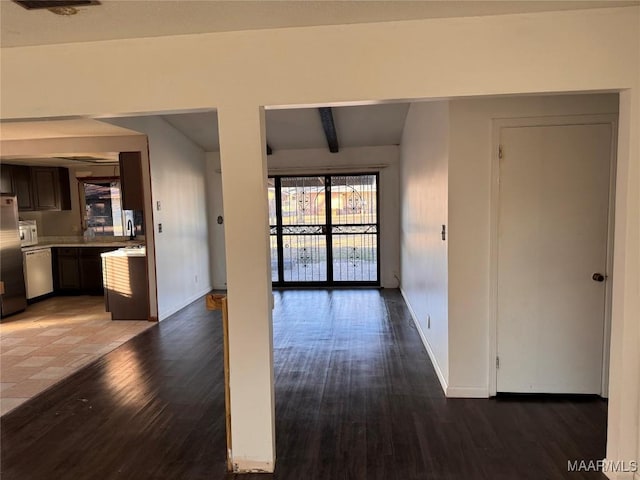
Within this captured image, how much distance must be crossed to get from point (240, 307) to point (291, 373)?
1541mm

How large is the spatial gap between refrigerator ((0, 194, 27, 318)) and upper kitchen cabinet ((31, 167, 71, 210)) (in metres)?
1.02

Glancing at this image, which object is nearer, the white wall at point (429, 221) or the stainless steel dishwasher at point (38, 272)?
the white wall at point (429, 221)

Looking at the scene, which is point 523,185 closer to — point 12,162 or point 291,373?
point 291,373

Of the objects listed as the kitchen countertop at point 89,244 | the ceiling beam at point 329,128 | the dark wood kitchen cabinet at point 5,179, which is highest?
the ceiling beam at point 329,128

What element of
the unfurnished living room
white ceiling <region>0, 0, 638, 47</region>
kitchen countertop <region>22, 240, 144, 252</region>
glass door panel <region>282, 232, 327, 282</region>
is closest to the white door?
the unfurnished living room

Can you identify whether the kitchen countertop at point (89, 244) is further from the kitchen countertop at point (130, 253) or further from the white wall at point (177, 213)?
the white wall at point (177, 213)

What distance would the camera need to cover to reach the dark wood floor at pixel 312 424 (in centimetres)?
224

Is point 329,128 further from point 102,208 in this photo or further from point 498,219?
point 102,208

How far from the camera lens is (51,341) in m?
4.43

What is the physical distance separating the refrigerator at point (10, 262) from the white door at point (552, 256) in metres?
5.88

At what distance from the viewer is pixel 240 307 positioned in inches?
84.9

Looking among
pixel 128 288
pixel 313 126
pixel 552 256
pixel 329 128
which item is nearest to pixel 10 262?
pixel 128 288

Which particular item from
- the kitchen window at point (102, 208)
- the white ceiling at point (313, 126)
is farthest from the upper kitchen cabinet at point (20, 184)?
the white ceiling at point (313, 126)

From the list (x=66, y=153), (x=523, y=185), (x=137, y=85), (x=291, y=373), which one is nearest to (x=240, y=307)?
(x=137, y=85)
